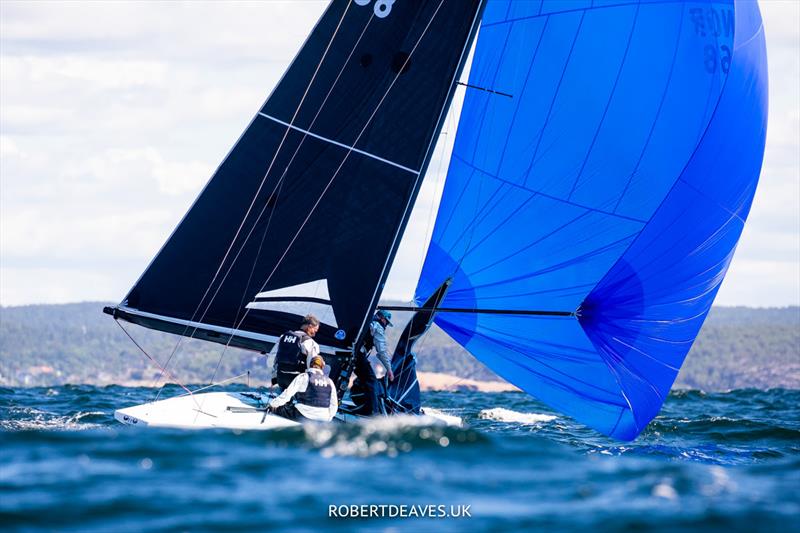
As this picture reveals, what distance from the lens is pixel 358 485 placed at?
23.0 feet

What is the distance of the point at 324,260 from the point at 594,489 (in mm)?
5089

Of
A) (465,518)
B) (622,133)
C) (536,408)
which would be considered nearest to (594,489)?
(465,518)

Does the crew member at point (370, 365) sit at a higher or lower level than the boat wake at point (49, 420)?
higher

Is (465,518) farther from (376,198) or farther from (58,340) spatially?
(58,340)

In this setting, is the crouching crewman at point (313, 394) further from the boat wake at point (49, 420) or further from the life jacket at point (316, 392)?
the boat wake at point (49, 420)

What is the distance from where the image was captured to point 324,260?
38.3 feet

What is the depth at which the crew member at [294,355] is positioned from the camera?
34.9ft

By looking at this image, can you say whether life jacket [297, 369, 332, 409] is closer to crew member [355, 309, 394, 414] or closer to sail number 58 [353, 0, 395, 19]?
crew member [355, 309, 394, 414]

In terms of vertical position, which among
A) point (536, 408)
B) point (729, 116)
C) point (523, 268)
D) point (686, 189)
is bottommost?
point (536, 408)

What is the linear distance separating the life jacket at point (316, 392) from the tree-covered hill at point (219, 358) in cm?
5135

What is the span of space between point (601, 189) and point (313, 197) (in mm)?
3015

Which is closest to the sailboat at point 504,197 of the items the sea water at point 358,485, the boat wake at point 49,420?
the boat wake at point 49,420

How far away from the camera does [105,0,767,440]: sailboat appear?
458 inches

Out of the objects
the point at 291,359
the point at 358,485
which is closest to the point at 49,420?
the point at 291,359
